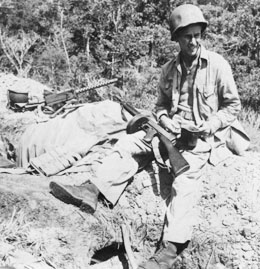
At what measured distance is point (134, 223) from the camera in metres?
4.61

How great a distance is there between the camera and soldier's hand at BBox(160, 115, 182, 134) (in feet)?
15.0

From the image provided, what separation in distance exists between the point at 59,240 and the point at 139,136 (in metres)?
1.16

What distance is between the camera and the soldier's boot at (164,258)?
3.89 metres

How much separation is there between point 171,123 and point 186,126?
0.21 metres

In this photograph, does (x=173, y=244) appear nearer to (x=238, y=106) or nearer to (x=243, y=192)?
(x=243, y=192)

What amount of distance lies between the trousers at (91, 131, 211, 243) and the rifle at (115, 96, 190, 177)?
0.06 meters

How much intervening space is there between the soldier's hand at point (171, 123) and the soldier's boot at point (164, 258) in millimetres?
1034

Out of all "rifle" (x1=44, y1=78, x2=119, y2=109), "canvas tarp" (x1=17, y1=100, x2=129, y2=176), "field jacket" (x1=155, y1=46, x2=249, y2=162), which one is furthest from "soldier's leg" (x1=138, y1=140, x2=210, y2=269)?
"rifle" (x1=44, y1=78, x2=119, y2=109)

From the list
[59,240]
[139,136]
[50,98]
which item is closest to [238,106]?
[139,136]

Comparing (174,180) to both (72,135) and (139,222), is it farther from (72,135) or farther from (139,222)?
(72,135)

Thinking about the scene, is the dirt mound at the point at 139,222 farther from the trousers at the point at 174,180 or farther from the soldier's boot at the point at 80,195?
the trousers at the point at 174,180

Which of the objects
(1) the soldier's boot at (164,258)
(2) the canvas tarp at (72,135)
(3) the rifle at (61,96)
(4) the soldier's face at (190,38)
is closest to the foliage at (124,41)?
(3) the rifle at (61,96)

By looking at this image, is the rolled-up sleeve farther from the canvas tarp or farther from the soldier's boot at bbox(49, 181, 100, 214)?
the canvas tarp

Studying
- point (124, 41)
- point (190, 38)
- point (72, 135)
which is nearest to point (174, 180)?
point (190, 38)
